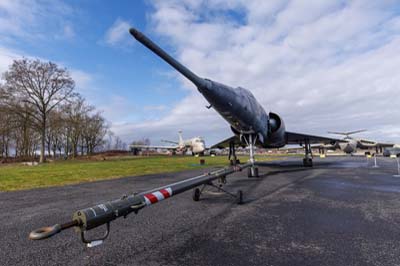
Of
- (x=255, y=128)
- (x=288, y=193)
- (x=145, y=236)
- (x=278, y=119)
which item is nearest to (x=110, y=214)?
(x=145, y=236)

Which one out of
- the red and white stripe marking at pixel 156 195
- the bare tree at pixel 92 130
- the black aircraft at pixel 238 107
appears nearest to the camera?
the red and white stripe marking at pixel 156 195

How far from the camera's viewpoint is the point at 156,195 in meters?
3.32

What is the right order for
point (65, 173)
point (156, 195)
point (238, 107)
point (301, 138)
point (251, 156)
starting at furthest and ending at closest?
point (301, 138) < point (65, 173) < point (251, 156) < point (238, 107) < point (156, 195)

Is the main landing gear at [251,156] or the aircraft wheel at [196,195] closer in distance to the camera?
the aircraft wheel at [196,195]

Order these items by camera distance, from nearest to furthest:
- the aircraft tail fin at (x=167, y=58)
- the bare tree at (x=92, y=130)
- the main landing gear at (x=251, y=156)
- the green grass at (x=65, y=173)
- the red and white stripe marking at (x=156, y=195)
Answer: the red and white stripe marking at (x=156, y=195)
the aircraft tail fin at (x=167, y=58)
the main landing gear at (x=251, y=156)
the green grass at (x=65, y=173)
the bare tree at (x=92, y=130)

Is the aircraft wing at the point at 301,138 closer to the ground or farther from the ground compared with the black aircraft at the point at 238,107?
closer to the ground

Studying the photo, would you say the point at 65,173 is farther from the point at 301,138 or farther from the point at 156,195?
the point at 301,138

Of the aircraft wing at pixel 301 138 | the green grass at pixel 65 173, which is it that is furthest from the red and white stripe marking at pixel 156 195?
the aircraft wing at pixel 301 138

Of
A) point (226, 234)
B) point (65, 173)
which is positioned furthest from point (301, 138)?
point (65, 173)

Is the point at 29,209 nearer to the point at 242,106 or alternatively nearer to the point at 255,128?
the point at 242,106

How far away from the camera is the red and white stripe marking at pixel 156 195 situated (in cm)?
312

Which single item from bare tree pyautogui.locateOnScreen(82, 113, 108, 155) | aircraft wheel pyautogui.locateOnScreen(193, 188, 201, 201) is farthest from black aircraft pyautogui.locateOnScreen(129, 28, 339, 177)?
bare tree pyautogui.locateOnScreen(82, 113, 108, 155)

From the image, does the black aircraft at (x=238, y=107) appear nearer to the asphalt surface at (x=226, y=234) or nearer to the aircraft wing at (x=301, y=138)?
the aircraft wing at (x=301, y=138)

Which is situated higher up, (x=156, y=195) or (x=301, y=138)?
(x=301, y=138)
